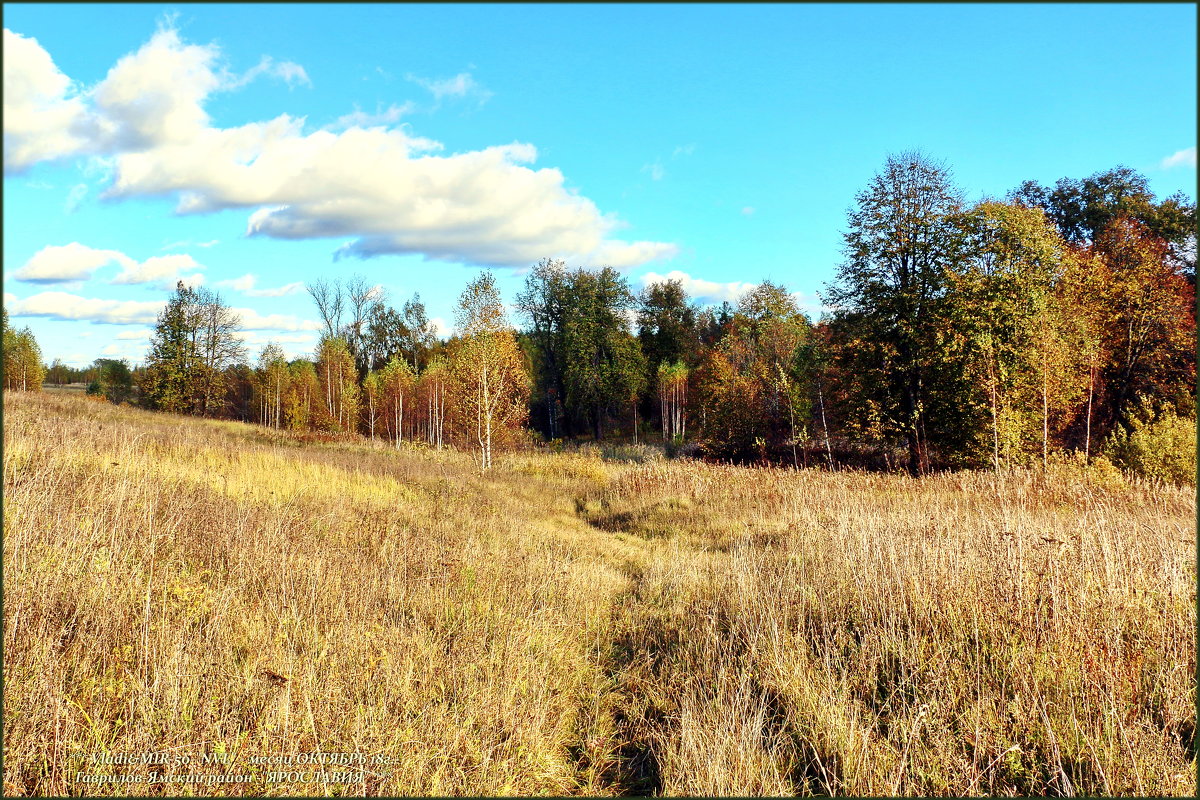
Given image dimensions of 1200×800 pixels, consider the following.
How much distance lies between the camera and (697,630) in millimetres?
6109

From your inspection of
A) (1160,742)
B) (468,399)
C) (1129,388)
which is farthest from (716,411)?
(1160,742)

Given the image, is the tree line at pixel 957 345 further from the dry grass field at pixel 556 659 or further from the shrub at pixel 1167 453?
the dry grass field at pixel 556 659

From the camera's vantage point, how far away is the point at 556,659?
A: 541cm

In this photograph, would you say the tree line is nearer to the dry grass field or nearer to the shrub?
the shrub

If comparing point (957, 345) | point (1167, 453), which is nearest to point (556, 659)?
point (1167, 453)

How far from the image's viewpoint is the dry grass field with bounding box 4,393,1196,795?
141 inches

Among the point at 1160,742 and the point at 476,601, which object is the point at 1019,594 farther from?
the point at 476,601

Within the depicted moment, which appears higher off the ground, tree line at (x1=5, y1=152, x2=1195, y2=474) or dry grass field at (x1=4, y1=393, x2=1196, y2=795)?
tree line at (x1=5, y1=152, x2=1195, y2=474)

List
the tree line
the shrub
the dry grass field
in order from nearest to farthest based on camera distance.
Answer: the dry grass field
the shrub
the tree line

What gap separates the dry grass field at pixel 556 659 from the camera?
3.59m

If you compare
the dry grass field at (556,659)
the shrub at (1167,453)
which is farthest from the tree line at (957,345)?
the dry grass field at (556,659)

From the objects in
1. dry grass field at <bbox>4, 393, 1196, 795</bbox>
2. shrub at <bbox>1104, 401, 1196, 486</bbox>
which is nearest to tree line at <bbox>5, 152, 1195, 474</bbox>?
shrub at <bbox>1104, 401, 1196, 486</bbox>

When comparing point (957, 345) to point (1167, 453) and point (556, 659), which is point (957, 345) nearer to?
point (1167, 453)

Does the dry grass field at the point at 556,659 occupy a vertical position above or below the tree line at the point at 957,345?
below
